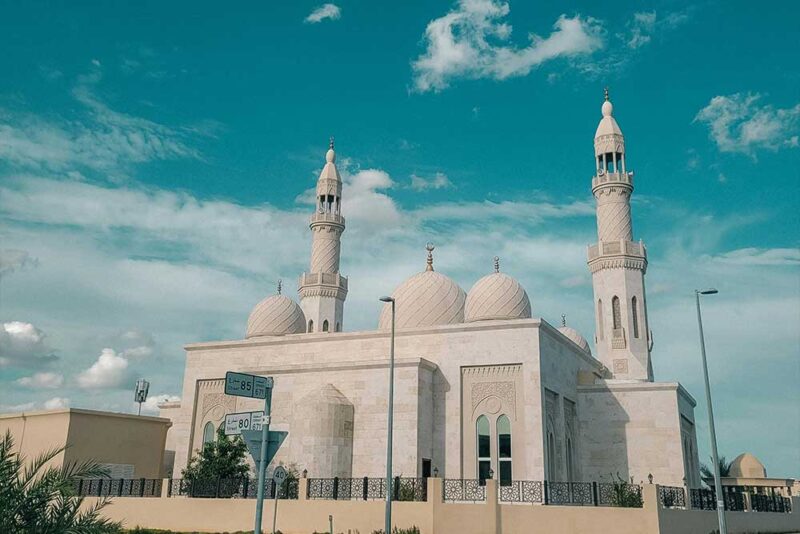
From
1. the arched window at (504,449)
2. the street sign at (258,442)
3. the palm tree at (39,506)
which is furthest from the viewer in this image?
the arched window at (504,449)

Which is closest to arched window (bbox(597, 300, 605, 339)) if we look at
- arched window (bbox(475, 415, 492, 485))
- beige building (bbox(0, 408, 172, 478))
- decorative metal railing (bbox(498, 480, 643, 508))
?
arched window (bbox(475, 415, 492, 485))

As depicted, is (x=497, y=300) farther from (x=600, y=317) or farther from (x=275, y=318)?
(x=275, y=318)

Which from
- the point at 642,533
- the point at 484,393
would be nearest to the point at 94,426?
the point at 484,393

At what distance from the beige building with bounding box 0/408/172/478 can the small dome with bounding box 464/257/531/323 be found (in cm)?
1230

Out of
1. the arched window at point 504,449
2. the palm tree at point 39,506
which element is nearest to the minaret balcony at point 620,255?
the arched window at point 504,449

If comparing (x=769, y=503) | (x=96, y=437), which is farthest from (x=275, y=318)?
(x=769, y=503)

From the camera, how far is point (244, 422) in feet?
30.1

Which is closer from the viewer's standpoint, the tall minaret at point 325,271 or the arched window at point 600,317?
the arched window at point 600,317

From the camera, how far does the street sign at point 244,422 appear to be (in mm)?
8984

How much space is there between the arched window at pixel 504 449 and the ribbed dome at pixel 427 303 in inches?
207

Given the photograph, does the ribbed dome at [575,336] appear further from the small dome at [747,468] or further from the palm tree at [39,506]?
the palm tree at [39,506]

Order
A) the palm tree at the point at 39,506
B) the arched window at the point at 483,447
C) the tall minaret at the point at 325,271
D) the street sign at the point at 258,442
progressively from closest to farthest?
the palm tree at the point at 39,506 < the street sign at the point at 258,442 < the arched window at the point at 483,447 < the tall minaret at the point at 325,271

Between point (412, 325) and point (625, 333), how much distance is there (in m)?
9.61

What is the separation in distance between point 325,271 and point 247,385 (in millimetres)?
24799
